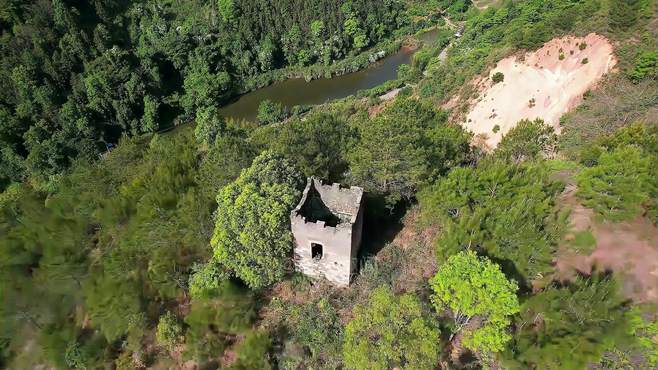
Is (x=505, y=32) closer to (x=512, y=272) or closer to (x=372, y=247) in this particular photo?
(x=372, y=247)

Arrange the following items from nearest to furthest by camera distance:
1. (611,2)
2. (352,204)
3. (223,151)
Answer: (352,204), (223,151), (611,2)

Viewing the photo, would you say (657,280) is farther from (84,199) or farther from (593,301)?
(84,199)

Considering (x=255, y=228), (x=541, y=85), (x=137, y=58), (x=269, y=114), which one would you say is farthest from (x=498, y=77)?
Answer: (x=137, y=58)

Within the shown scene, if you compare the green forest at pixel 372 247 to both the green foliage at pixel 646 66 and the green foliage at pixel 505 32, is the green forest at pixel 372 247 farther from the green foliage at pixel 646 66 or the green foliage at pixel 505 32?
the green foliage at pixel 505 32

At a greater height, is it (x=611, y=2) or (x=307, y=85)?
(x=611, y=2)

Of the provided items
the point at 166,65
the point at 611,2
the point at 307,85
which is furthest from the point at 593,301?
the point at 166,65
